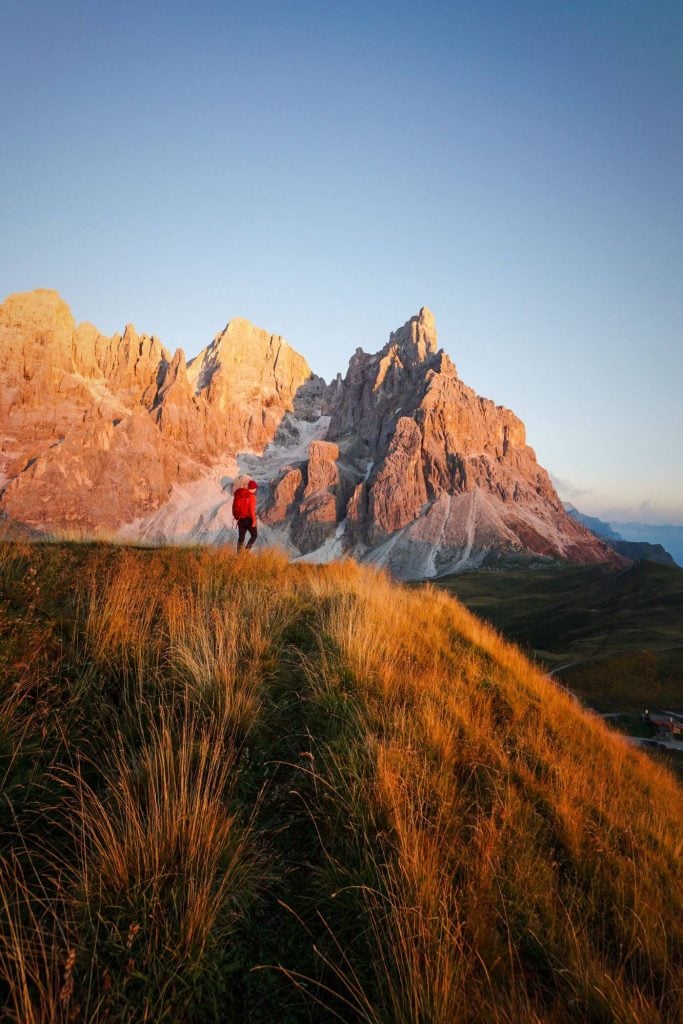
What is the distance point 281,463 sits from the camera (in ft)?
537

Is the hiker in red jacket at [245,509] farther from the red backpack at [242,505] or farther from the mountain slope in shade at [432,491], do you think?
the mountain slope in shade at [432,491]

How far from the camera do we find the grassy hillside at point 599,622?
34812 mm

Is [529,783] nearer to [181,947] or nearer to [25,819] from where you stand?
[181,947]

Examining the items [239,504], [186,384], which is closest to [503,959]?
[239,504]

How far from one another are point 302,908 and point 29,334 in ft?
523

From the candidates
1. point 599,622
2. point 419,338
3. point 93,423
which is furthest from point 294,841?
point 419,338

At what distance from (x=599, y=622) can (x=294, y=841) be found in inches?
2358

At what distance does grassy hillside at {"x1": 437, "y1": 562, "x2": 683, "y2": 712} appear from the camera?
3481 centimetres

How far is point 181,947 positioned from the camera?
2035 mm

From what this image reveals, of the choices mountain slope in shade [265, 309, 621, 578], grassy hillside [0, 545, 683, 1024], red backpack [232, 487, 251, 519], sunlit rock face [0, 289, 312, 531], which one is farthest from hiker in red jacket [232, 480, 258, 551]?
sunlit rock face [0, 289, 312, 531]

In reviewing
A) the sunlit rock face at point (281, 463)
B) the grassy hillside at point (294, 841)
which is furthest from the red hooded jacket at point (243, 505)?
the sunlit rock face at point (281, 463)

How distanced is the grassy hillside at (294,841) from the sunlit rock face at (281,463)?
98.0 metres

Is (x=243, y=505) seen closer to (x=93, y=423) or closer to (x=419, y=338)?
(x=93, y=423)

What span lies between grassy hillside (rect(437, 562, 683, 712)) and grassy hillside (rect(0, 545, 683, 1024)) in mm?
26123
